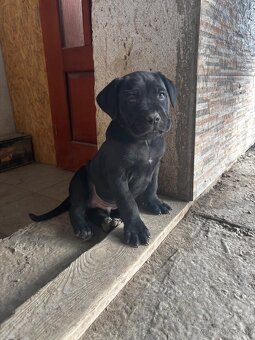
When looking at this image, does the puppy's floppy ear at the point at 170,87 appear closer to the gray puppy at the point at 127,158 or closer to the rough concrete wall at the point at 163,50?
the gray puppy at the point at 127,158

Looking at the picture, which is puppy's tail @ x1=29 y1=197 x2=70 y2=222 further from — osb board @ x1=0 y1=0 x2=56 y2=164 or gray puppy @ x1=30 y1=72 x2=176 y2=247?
osb board @ x1=0 y1=0 x2=56 y2=164

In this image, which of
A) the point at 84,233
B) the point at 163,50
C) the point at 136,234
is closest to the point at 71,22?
the point at 163,50

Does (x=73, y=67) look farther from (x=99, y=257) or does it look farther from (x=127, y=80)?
(x=99, y=257)

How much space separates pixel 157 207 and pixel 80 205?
2.04 feet

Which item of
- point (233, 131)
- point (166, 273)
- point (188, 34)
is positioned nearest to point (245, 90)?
point (233, 131)

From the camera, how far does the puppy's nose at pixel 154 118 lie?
5.42 ft

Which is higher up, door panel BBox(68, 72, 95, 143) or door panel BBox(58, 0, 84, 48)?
door panel BBox(58, 0, 84, 48)

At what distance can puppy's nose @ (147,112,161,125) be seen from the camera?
1.65 meters

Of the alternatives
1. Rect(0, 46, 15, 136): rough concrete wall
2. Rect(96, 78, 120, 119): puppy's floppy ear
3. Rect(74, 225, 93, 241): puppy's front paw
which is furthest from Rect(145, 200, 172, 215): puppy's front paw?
Rect(0, 46, 15, 136): rough concrete wall

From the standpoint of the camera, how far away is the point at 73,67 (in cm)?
369

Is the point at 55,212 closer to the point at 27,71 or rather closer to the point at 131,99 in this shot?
the point at 131,99

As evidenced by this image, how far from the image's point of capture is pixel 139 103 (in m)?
1.71

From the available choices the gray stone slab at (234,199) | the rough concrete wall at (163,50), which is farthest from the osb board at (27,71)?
the gray stone slab at (234,199)

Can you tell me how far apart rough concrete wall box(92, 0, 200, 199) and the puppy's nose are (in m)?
0.76
